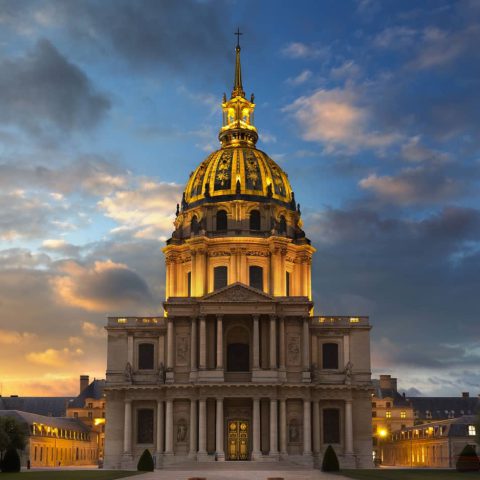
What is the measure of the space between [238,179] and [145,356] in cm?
2315

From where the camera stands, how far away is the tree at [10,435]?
68.2 m

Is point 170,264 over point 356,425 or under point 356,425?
over

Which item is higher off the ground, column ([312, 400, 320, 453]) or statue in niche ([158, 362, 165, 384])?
statue in niche ([158, 362, 165, 384])

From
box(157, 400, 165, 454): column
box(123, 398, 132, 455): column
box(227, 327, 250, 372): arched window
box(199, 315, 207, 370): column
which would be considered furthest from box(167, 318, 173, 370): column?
box(227, 327, 250, 372): arched window

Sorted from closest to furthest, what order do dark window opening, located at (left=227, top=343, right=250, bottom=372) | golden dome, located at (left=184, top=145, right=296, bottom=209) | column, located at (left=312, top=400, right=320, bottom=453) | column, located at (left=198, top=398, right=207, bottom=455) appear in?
column, located at (left=198, top=398, right=207, bottom=455) → column, located at (left=312, top=400, right=320, bottom=453) → dark window opening, located at (left=227, top=343, right=250, bottom=372) → golden dome, located at (left=184, top=145, right=296, bottom=209)

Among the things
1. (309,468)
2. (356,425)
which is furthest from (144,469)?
(356,425)

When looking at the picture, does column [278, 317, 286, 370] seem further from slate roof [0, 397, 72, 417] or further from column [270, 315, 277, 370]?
slate roof [0, 397, 72, 417]

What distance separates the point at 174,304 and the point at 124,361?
7814 millimetres

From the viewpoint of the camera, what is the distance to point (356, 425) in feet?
282

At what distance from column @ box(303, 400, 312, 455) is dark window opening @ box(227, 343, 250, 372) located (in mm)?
6705

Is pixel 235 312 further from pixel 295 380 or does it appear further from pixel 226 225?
pixel 226 225

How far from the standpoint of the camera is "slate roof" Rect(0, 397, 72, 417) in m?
141

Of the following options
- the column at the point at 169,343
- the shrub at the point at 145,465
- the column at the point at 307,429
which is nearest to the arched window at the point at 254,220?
the column at the point at 169,343

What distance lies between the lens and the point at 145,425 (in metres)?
85.9
